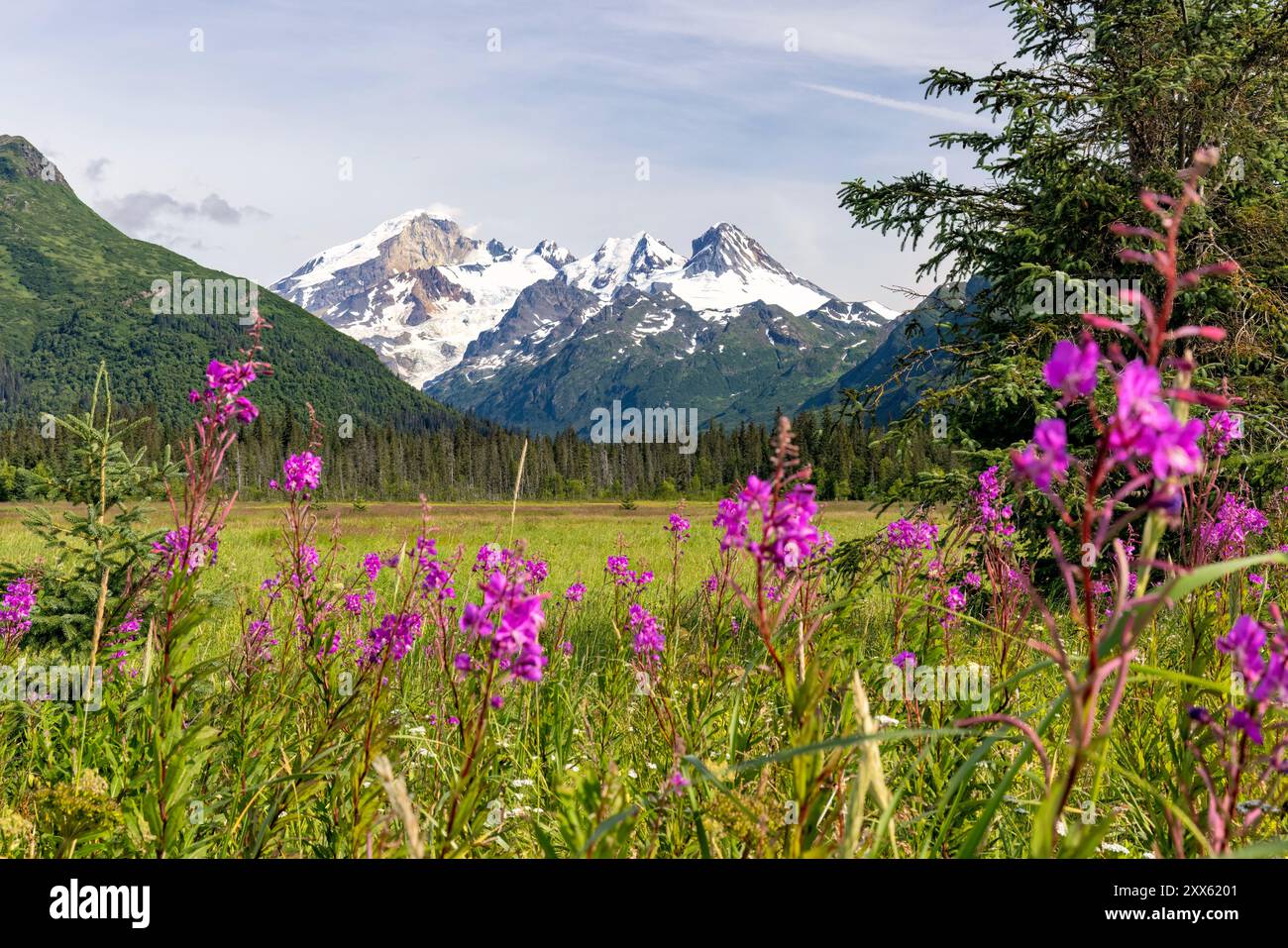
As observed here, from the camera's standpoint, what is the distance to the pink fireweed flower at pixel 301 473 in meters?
3.72

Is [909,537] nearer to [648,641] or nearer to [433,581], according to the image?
[648,641]

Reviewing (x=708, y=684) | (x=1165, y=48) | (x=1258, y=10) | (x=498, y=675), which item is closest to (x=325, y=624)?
(x=708, y=684)

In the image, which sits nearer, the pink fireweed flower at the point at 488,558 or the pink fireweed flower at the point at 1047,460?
the pink fireweed flower at the point at 1047,460

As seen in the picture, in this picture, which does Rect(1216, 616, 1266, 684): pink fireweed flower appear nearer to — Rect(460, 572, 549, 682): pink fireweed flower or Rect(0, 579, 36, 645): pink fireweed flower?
Rect(460, 572, 549, 682): pink fireweed flower

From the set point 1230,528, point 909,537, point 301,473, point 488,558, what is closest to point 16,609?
point 301,473

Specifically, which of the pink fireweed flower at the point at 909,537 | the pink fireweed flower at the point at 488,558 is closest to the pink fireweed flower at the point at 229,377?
the pink fireweed flower at the point at 488,558

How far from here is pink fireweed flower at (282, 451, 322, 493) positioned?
3.72 m

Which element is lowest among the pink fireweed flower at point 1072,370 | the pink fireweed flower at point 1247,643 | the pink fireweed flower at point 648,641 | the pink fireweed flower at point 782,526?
the pink fireweed flower at point 648,641

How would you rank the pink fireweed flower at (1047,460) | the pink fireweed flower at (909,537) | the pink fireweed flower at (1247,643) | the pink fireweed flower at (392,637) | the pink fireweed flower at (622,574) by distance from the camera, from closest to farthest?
1. the pink fireweed flower at (1047,460)
2. the pink fireweed flower at (1247,643)
3. the pink fireweed flower at (392,637)
4. the pink fireweed flower at (909,537)
5. the pink fireweed flower at (622,574)

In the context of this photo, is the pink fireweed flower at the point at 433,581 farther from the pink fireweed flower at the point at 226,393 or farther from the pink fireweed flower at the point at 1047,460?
the pink fireweed flower at the point at 1047,460

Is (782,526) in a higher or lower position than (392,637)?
higher

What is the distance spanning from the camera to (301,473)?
3.77 m

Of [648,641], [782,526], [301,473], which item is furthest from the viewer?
[648,641]

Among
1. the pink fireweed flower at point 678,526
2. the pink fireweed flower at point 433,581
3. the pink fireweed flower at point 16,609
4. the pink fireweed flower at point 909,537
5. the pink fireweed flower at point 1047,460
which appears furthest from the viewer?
the pink fireweed flower at point 678,526
